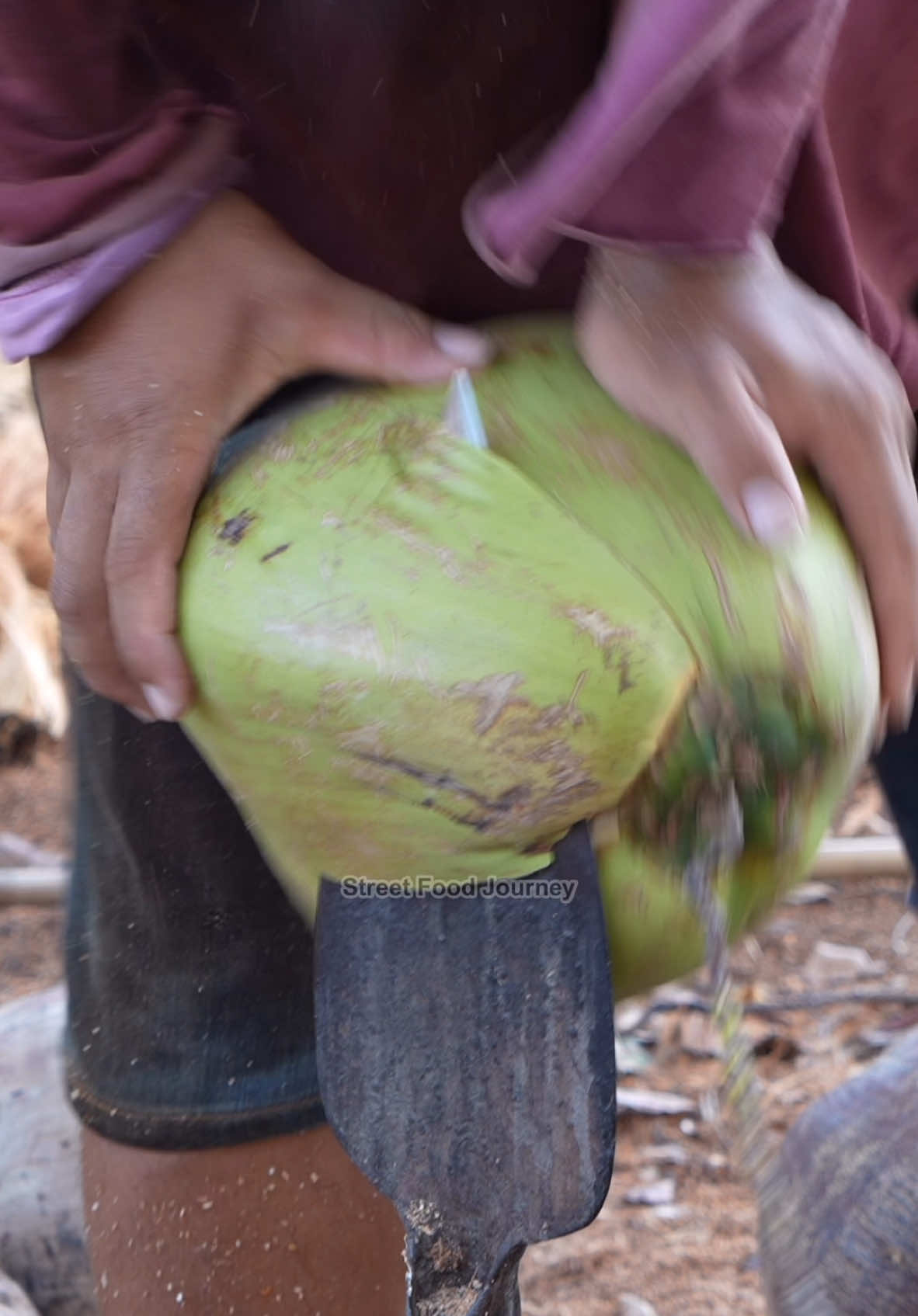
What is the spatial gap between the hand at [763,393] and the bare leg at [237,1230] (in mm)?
686

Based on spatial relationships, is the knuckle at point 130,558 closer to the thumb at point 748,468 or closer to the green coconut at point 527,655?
the green coconut at point 527,655

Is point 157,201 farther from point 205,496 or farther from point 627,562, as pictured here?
point 627,562

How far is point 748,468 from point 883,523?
0.11m

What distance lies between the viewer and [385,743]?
788mm

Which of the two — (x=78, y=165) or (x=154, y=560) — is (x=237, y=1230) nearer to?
(x=154, y=560)

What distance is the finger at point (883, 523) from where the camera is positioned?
2.81 feet

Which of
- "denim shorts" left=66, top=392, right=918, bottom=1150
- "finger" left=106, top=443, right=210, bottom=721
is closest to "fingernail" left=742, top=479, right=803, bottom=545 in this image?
"finger" left=106, top=443, right=210, bottom=721

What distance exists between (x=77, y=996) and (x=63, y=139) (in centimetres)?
72

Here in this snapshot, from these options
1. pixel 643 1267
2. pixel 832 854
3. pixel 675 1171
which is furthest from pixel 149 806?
pixel 832 854

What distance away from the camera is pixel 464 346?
0.92 metres

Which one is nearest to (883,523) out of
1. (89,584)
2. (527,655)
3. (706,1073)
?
(527,655)

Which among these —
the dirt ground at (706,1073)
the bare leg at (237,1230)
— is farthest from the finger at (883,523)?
the dirt ground at (706,1073)

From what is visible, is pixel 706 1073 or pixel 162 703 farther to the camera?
pixel 706 1073

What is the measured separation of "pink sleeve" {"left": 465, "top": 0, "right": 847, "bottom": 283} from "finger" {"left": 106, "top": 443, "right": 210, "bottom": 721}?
0.76 feet
